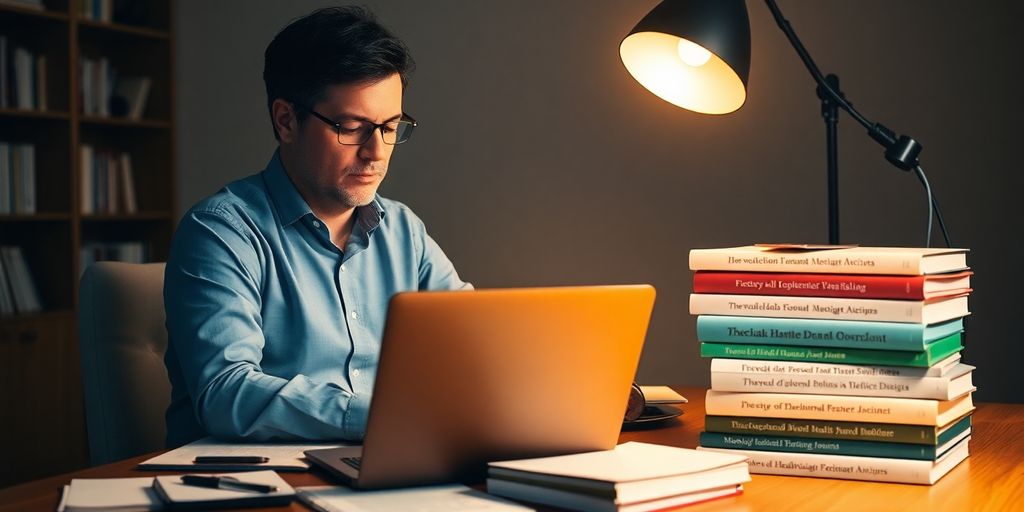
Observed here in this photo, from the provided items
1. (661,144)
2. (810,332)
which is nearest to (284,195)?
(810,332)

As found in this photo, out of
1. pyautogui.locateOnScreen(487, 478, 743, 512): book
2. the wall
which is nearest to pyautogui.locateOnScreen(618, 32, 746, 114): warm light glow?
A: pyautogui.locateOnScreen(487, 478, 743, 512): book

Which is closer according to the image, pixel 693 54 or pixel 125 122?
pixel 693 54

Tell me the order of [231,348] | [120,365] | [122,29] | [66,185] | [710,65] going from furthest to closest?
[122,29] < [66,185] < [710,65] < [120,365] < [231,348]

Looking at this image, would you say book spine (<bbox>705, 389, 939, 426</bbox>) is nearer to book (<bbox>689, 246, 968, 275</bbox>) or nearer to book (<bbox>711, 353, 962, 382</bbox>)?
book (<bbox>711, 353, 962, 382</bbox>)

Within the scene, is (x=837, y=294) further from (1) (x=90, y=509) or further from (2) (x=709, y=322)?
(1) (x=90, y=509)

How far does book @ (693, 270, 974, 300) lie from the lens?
116 centimetres

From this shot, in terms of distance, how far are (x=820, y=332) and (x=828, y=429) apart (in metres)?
0.11

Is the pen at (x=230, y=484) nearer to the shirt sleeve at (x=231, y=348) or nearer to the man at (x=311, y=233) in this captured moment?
the shirt sleeve at (x=231, y=348)

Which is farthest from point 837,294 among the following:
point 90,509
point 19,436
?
point 19,436

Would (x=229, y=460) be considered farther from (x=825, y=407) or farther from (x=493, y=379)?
(x=825, y=407)

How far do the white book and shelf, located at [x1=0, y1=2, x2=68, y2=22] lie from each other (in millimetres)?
3117

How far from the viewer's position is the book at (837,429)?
45.7 inches

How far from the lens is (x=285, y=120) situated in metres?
1.90

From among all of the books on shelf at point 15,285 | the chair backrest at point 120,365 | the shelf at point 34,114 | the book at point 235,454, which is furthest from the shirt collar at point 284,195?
the books on shelf at point 15,285
